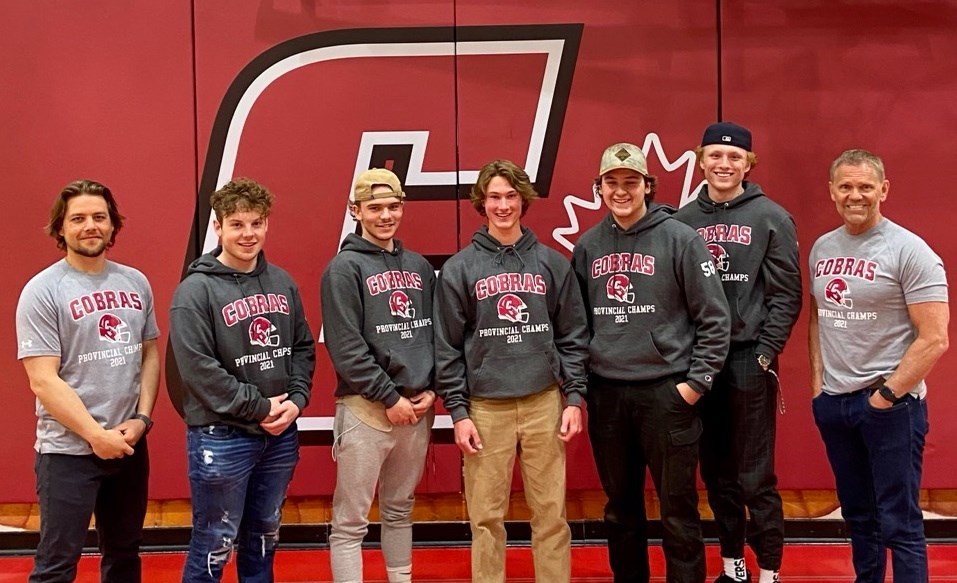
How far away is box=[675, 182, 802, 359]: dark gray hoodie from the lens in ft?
9.25

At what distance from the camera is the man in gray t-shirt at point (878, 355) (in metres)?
2.53

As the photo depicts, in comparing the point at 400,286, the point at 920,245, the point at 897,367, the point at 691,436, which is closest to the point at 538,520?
the point at 691,436

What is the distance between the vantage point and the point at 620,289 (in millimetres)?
2709

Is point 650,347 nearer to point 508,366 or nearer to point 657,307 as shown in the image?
point 657,307

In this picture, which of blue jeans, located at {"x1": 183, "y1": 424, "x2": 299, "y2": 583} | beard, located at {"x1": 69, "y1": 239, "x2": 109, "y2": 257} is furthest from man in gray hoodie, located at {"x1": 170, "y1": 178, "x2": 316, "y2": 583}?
beard, located at {"x1": 69, "y1": 239, "x2": 109, "y2": 257}

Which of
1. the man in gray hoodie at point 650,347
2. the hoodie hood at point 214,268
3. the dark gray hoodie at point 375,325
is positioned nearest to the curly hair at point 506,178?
the man in gray hoodie at point 650,347

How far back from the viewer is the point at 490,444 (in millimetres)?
2701

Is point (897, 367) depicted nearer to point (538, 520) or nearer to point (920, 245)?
point (920, 245)

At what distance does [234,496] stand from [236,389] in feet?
1.17

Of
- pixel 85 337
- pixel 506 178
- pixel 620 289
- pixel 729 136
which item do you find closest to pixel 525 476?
pixel 620 289

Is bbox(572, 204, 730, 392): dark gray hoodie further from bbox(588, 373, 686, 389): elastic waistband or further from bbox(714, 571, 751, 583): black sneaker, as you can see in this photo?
bbox(714, 571, 751, 583): black sneaker

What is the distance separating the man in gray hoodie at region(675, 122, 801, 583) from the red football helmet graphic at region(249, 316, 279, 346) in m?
1.59

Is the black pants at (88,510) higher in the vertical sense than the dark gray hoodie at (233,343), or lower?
lower

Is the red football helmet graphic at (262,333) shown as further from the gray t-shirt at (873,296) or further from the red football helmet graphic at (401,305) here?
the gray t-shirt at (873,296)
